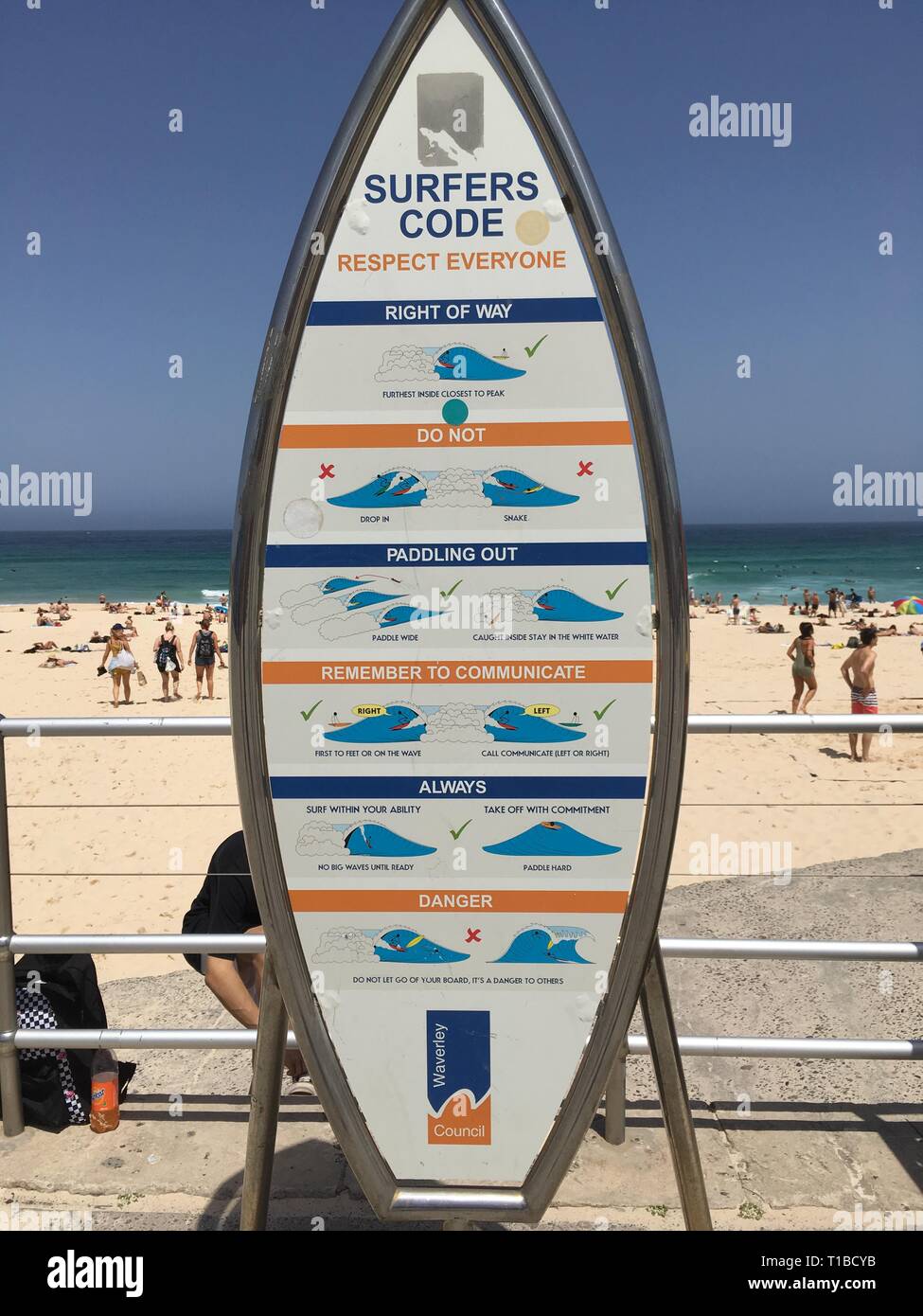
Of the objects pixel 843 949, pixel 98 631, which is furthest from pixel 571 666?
pixel 98 631

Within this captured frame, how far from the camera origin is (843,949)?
2.46m

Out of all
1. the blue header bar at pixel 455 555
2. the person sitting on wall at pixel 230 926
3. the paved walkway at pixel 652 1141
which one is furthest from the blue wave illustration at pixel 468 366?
the paved walkway at pixel 652 1141

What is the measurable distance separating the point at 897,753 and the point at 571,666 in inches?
425

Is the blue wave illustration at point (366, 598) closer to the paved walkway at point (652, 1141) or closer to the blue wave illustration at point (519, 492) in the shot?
the blue wave illustration at point (519, 492)

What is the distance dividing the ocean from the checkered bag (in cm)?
3475

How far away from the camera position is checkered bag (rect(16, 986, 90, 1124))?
2.79 meters

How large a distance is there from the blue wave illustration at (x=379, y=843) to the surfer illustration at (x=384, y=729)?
167 millimetres

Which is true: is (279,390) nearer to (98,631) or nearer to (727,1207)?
(727,1207)

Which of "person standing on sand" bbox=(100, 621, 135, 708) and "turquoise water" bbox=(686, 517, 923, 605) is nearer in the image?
"person standing on sand" bbox=(100, 621, 135, 708)

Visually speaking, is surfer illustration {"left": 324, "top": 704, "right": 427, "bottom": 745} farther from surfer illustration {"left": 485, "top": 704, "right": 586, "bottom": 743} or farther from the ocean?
the ocean

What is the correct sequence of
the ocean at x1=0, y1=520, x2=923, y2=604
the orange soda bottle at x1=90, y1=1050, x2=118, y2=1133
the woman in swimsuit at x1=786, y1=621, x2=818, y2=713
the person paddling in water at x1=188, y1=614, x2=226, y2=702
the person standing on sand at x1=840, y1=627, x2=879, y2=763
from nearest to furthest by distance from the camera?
the orange soda bottle at x1=90, y1=1050, x2=118, y2=1133
the person standing on sand at x1=840, y1=627, x2=879, y2=763
the woman in swimsuit at x1=786, y1=621, x2=818, y2=713
the person paddling in water at x1=188, y1=614, x2=226, y2=702
the ocean at x1=0, y1=520, x2=923, y2=604

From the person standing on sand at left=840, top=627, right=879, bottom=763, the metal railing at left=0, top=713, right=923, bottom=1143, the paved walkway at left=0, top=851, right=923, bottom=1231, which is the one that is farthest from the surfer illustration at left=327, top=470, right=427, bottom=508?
the person standing on sand at left=840, top=627, right=879, bottom=763

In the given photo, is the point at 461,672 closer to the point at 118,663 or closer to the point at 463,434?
the point at 463,434

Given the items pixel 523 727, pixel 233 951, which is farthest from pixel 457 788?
pixel 233 951
